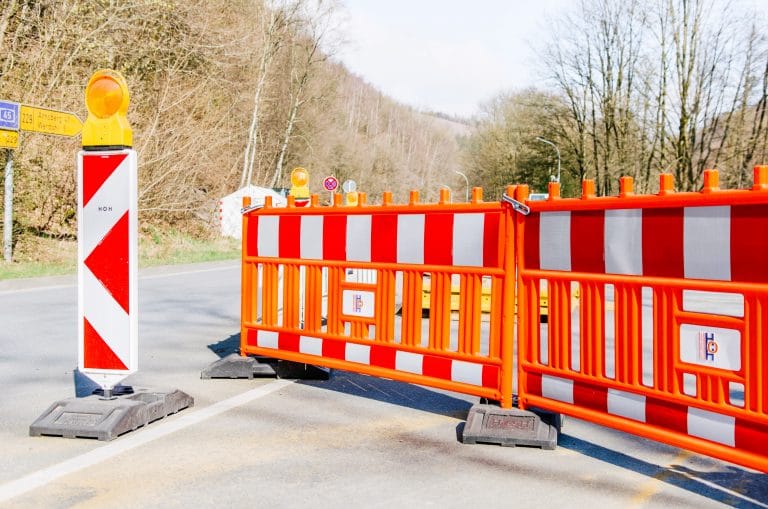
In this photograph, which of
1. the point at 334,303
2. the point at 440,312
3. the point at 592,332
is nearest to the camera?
the point at 592,332

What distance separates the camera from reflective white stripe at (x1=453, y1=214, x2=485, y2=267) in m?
4.84

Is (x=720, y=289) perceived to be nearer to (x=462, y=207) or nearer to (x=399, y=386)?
(x=462, y=207)

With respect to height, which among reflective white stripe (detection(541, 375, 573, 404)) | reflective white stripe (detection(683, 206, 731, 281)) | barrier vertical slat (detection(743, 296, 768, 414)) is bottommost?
reflective white stripe (detection(541, 375, 573, 404))

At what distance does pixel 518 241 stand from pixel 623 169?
4426cm

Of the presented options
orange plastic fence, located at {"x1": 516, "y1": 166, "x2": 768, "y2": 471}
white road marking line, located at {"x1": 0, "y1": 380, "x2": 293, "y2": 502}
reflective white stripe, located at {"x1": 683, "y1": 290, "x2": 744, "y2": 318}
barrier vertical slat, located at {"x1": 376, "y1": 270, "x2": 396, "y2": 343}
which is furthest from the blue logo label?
white road marking line, located at {"x1": 0, "y1": 380, "x2": 293, "y2": 502}

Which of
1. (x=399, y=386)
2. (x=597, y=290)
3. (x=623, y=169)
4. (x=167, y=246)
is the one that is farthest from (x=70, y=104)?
(x=623, y=169)

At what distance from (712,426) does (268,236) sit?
3.59 meters

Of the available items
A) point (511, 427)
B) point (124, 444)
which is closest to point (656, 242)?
point (511, 427)

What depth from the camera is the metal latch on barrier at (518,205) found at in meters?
4.58

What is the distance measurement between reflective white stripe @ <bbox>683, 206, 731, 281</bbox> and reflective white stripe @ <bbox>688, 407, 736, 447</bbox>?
2.13 ft

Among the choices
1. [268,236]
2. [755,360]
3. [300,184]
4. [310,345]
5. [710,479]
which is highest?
[300,184]

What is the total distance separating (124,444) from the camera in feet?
14.3

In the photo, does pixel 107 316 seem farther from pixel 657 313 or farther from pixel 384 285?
pixel 657 313

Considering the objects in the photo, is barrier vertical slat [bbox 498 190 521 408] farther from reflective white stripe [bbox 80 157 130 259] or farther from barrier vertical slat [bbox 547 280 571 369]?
reflective white stripe [bbox 80 157 130 259]
